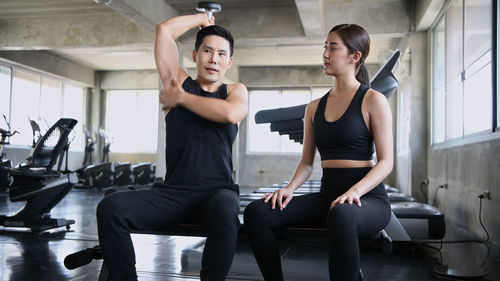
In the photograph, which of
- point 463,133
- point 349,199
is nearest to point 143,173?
point 463,133

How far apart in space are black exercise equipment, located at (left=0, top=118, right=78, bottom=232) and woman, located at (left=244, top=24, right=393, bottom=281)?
2.73 m

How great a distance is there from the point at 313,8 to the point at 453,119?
2.22 meters

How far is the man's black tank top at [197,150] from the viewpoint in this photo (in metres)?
1.59

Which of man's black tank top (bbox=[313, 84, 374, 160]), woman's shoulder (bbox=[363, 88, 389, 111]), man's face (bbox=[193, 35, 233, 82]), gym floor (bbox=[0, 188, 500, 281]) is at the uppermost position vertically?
man's face (bbox=[193, 35, 233, 82])

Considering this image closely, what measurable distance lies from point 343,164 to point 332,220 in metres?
0.32

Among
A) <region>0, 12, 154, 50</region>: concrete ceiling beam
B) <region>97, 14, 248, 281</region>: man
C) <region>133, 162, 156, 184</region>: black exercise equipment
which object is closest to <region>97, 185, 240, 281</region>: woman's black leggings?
<region>97, 14, 248, 281</region>: man

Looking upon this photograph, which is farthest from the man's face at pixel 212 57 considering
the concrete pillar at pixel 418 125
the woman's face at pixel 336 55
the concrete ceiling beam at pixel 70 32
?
the concrete ceiling beam at pixel 70 32

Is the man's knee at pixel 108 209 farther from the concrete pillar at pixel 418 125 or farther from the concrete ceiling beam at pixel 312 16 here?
the concrete pillar at pixel 418 125

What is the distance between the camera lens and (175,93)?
1523 millimetres

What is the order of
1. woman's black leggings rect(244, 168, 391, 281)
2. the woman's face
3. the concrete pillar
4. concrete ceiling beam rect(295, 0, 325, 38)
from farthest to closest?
1. the concrete pillar
2. concrete ceiling beam rect(295, 0, 325, 38)
3. the woman's face
4. woman's black leggings rect(244, 168, 391, 281)

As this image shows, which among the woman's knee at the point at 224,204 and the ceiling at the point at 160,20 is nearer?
the woman's knee at the point at 224,204

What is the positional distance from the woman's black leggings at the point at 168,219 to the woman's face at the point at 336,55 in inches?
23.3

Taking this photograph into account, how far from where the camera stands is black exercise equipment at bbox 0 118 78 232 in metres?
3.68

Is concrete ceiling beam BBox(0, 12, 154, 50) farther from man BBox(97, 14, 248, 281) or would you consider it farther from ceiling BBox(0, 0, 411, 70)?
man BBox(97, 14, 248, 281)
